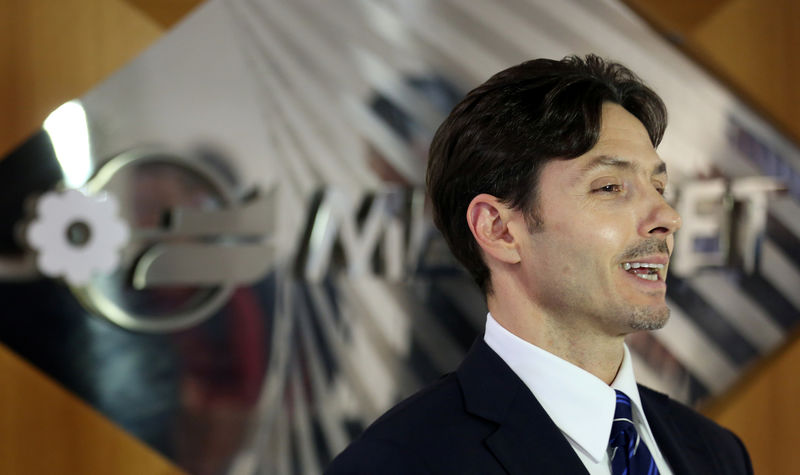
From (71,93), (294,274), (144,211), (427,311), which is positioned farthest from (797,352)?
(71,93)

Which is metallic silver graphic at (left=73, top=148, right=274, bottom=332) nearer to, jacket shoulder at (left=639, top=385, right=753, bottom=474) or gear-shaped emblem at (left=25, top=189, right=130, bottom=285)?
gear-shaped emblem at (left=25, top=189, right=130, bottom=285)

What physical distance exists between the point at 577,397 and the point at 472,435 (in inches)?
7.5

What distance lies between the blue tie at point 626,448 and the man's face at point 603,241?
13 centimetres

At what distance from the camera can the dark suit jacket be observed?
1.20m

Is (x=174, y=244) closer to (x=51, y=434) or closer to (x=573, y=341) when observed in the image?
(x=51, y=434)

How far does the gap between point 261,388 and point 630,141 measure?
1.58m

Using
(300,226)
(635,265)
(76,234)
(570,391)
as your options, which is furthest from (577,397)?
(76,234)

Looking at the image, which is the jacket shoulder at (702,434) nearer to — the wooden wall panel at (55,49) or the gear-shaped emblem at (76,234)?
the gear-shaped emblem at (76,234)

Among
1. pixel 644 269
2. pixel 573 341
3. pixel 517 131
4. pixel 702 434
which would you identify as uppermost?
pixel 517 131

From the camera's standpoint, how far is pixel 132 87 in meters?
2.55

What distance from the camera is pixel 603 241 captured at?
137 centimetres

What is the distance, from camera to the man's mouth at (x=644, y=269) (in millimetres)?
1378

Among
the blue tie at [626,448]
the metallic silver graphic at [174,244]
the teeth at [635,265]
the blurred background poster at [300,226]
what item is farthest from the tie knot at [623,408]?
the metallic silver graphic at [174,244]

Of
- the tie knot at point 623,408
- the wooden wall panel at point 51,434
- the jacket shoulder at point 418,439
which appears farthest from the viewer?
the wooden wall panel at point 51,434
